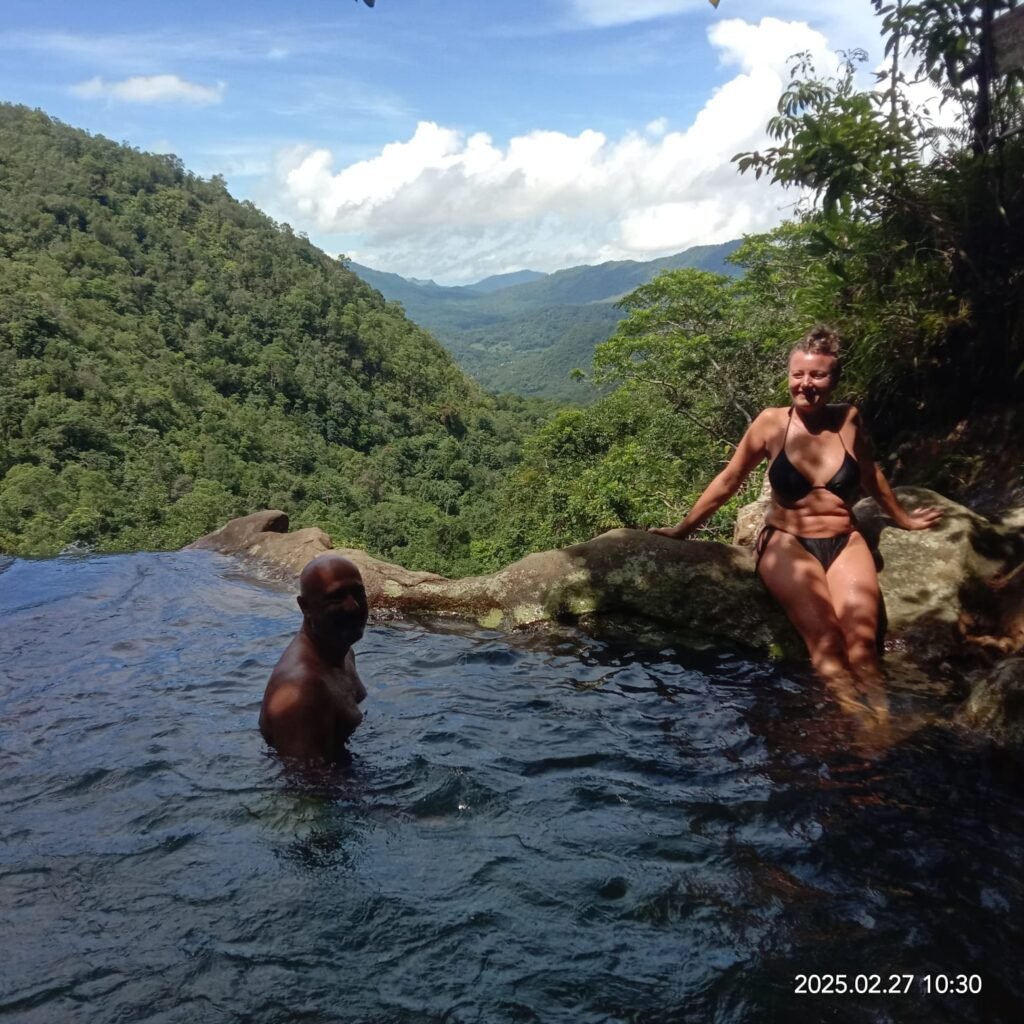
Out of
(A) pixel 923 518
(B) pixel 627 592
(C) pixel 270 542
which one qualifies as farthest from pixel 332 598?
(C) pixel 270 542

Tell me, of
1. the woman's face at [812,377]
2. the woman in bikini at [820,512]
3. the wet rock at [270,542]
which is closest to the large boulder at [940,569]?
the woman in bikini at [820,512]

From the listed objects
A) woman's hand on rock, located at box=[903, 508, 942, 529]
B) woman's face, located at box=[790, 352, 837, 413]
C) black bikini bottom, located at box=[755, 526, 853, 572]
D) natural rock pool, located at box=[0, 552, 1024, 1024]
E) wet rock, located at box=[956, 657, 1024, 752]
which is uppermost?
woman's face, located at box=[790, 352, 837, 413]

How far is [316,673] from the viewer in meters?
3.93

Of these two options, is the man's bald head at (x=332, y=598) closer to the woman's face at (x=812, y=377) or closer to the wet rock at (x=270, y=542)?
the woman's face at (x=812, y=377)

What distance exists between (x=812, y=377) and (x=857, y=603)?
1379mm

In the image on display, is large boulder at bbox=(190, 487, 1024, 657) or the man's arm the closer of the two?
the man's arm

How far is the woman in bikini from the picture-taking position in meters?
4.97

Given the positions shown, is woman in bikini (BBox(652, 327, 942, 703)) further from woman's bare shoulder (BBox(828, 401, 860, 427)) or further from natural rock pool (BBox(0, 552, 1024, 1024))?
natural rock pool (BBox(0, 552, 1024, 1024))

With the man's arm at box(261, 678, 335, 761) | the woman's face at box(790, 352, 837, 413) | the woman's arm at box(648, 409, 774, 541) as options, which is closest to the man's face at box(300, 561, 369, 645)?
the man's arm at box(261, 678, 335, 761)

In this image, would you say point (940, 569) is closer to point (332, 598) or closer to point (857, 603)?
point (857, 603)

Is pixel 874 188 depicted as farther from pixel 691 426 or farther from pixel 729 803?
pixel 691 426

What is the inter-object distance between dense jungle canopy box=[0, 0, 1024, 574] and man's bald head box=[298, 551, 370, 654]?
4.10 m

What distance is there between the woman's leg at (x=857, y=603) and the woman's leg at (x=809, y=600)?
39 mm

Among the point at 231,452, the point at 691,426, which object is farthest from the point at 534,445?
the point at 231,452
